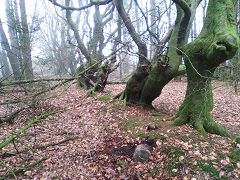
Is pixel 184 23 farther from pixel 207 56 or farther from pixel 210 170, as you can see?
pixel 210 170

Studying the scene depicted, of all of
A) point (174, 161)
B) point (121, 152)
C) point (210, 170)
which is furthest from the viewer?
point (121, 152)

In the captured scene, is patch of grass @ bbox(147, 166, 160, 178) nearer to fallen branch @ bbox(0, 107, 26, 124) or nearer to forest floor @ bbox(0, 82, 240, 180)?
forest floor @ bbox(0, 82, 240, 180)

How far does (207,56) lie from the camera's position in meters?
4.64

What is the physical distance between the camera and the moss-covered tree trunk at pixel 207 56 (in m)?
4.22

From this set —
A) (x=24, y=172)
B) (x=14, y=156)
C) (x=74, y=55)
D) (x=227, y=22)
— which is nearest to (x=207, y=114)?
(x=227, y=22)

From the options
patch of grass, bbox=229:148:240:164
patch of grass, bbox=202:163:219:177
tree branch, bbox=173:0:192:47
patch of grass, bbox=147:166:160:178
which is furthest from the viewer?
tree branch, bbox=173:0:192:47

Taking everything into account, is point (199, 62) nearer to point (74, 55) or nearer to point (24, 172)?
point (24, 172)

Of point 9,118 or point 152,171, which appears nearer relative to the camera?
point 152,171

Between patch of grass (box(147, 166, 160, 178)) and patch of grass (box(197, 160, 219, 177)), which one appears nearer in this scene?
patch of grass (box(197, 160, 219, 177))

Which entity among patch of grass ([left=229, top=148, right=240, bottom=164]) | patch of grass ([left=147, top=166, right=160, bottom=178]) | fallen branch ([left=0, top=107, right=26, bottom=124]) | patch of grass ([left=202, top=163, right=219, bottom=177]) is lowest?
patch of grass ([left=147, top=166, right=160, bottom=178])

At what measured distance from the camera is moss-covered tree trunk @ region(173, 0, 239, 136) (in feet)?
13.8

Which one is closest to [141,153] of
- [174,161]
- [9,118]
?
[174,161]

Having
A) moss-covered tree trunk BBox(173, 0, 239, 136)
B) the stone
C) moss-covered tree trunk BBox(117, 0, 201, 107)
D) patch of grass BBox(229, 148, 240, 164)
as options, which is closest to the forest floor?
patch of grass BBox(229, 148, 240, 164)

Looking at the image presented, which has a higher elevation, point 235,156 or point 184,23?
point 184,23
